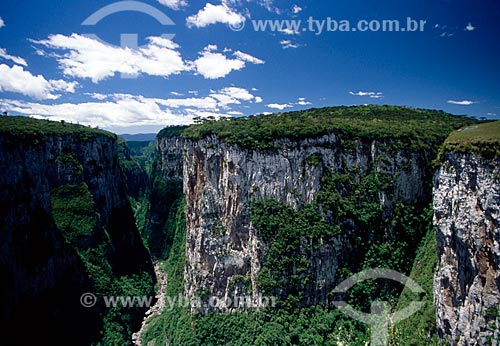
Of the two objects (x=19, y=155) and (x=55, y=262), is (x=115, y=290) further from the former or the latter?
(x=19, y=155)

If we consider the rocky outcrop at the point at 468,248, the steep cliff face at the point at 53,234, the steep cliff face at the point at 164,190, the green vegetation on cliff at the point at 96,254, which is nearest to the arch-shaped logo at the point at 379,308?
the rocky outcrop at the point at 468,248

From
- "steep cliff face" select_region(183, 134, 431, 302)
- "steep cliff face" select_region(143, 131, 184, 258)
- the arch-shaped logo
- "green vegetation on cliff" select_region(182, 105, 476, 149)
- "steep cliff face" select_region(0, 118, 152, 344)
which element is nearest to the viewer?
the arch-shaped logo

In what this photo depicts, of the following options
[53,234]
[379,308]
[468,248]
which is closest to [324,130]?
[468,248]

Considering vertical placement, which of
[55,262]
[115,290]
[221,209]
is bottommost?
[115,290]

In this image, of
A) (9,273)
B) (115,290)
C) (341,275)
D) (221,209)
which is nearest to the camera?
(9,273)

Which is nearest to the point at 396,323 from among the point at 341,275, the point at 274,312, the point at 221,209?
the point at 341,275

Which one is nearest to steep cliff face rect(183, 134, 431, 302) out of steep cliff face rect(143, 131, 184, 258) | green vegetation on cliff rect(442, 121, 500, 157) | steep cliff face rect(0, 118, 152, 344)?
green vegetation on cliff rect(442, 121, 500, 157)

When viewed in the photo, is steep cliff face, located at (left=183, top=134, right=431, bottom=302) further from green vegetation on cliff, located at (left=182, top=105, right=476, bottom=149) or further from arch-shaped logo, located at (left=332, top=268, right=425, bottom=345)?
arch-shaped logo, located at (left=332, top=268, right=425, bottom=345)
